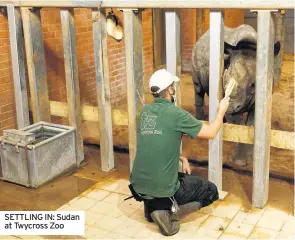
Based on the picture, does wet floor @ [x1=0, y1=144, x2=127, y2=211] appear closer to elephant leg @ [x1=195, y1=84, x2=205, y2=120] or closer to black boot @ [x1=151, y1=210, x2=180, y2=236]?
black boot @ [x1=151, y1=210, x2=180, y2=236]

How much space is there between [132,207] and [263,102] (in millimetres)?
1740

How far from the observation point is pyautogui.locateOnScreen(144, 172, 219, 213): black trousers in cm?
418

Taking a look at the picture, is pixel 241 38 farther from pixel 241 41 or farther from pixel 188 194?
pixel 188 194

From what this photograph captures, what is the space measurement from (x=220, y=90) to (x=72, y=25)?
2109 mm

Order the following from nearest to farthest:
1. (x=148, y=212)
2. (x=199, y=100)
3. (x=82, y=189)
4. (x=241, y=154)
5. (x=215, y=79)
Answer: (x=148, y=212), (x=215, y=79), (x=82, y=189), (x=241, y=154), (x=199, y=100)

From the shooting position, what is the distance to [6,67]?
6.35 metres

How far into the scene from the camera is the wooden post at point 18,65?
5.96m

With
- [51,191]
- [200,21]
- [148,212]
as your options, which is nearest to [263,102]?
[148,212]

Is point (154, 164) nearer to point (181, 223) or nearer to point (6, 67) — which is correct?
point (181, 223)

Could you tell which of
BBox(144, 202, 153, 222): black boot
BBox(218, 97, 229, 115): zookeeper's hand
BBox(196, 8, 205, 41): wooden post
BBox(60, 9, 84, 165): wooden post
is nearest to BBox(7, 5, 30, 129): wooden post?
BBox(60, 9, 84, 165): wooden post

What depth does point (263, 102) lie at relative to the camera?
4.52m

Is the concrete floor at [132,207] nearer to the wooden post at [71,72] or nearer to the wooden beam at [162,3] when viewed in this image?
the wooden post at [71,72]
